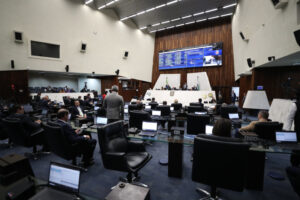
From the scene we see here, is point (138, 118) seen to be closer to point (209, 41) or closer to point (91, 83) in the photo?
point (91, 83)

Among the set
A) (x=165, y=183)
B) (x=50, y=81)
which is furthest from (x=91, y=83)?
(x=165, y=183)

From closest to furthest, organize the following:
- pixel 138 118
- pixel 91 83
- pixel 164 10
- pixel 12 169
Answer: pixel 12 169, pixel 138 118, pixel 164 10, pixel 91 83

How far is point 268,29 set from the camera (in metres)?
5.86

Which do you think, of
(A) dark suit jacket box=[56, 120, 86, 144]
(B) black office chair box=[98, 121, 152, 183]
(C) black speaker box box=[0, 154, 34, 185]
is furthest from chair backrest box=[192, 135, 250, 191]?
(A) dark suit jacket box=[56, 120, 86, 144]

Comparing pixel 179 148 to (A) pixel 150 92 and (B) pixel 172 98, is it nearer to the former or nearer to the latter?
(B) pixel 172 98

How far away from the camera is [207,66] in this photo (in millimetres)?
14039

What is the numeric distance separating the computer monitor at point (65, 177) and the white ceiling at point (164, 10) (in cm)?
1245

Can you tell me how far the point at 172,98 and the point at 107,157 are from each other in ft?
31.4

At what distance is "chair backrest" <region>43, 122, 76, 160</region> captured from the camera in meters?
2.39

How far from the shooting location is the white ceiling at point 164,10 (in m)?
11.3

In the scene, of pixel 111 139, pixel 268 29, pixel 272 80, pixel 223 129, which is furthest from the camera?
pixel 272 80

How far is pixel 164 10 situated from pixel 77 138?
42.0 feet

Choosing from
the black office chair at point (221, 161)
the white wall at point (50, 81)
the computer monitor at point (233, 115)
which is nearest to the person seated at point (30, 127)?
the black office chair at point (221, 161)

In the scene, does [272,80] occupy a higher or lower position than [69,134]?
higher
